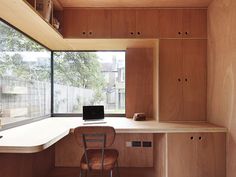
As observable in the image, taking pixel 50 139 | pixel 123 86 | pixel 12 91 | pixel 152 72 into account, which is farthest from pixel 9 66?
pixel 152 72

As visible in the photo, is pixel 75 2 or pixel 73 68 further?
pixel 73 68

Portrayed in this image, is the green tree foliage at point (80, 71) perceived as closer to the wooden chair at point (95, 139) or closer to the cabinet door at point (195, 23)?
the wooden chair at point (95, 139)

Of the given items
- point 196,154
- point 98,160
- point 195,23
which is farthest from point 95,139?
point 195,23

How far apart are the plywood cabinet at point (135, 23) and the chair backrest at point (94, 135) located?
1256 millimetres

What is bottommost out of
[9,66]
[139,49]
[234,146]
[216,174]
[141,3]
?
[216,174]

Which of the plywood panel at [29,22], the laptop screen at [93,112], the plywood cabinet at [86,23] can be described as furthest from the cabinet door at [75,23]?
the laptop screen at [93,112]

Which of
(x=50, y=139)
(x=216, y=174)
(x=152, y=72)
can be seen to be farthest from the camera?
(x=152, y=72)

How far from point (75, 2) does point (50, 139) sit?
1677 mm

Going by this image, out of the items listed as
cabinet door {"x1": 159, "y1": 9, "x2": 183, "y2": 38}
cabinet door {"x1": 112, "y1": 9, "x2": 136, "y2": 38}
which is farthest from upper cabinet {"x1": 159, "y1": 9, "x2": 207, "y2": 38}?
cabinet door {"x1": 112, "y1": 9, "x2": 136, "y2": 38}

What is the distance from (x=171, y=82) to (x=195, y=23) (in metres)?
0.81

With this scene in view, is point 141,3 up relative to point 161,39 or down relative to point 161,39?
up

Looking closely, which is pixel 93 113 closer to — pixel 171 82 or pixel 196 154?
pixel 171 82

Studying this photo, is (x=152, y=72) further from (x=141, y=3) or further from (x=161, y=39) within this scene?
(x=141, y=3)

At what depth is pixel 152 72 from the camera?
297 centimetres
